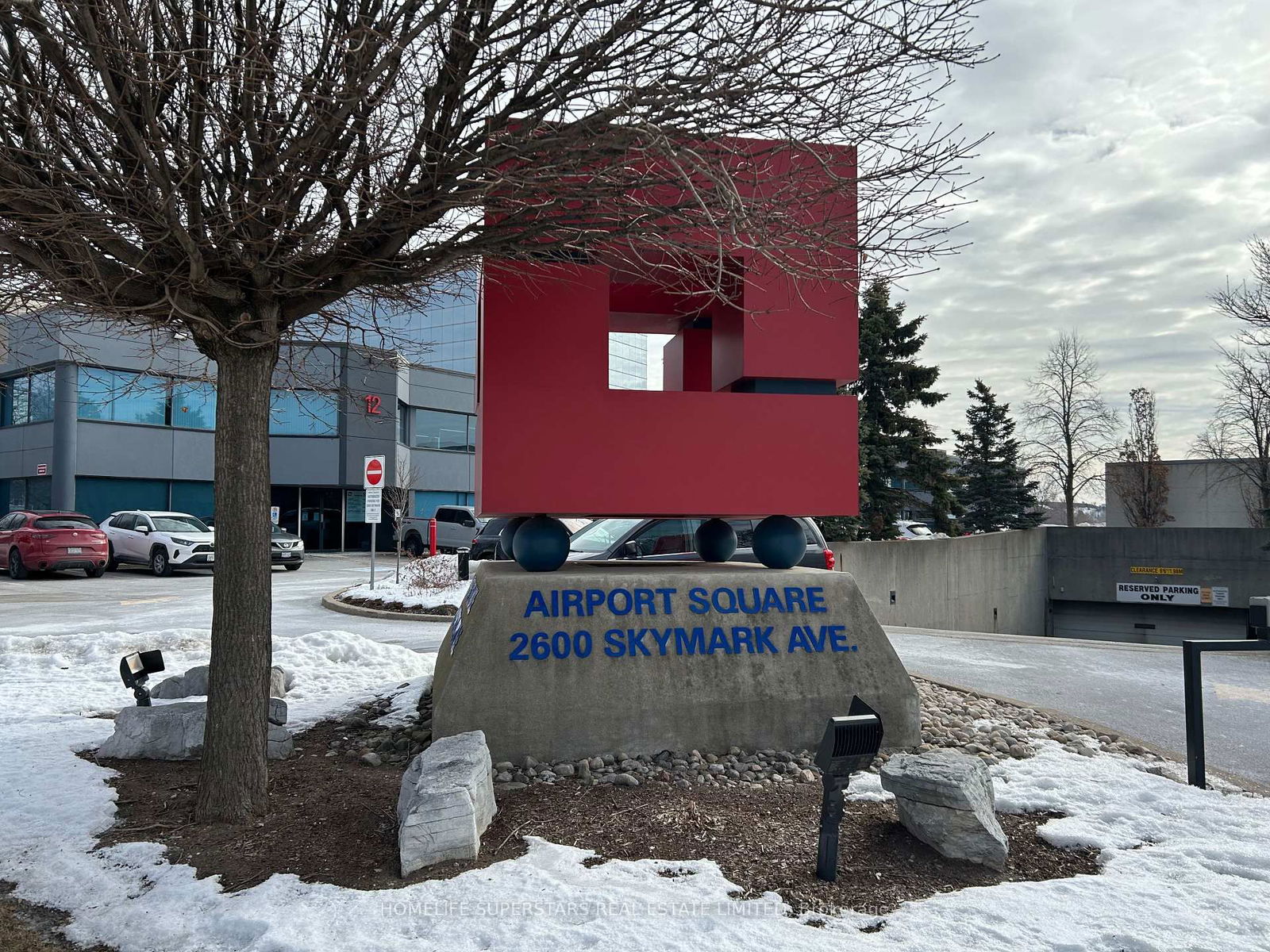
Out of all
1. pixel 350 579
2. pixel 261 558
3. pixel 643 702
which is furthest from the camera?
pixel 350 579

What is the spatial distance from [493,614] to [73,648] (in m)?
6.42

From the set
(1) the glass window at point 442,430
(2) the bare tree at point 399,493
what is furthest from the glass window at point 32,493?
(1) the glass window at point 442,430

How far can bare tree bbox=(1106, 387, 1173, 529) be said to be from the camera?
40.8m

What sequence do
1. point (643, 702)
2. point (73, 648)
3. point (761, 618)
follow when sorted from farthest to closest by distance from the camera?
point (73, 648)
point (761, 618)
point (643, 702)

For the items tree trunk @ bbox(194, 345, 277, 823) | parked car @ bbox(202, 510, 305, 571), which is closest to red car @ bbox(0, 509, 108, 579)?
parked car @ bbox(202, 510, 305, 571)

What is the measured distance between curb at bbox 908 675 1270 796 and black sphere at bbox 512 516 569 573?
13.8ft

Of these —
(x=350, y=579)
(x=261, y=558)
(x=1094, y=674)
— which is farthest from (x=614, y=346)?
(x=261, y=558)

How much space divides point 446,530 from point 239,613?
25.6m

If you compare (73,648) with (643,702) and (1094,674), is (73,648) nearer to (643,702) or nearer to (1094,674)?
(643,702)

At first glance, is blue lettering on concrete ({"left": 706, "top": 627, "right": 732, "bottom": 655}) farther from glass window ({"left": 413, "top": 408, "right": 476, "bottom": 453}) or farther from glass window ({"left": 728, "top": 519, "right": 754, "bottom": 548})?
glass window ({"left": 413, "top": 408, "right": 476, "bottom": 453})

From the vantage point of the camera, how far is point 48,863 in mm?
3832

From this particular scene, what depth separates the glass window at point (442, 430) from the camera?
3719 cm

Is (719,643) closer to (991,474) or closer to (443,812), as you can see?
(443,812)

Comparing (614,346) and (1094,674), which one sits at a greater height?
(614,346)
